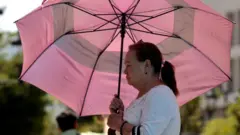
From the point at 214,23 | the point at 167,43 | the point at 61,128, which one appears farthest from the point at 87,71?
the point at 61,128

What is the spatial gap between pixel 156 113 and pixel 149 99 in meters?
0.14

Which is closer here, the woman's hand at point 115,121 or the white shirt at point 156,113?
the white shirt at point 156,113

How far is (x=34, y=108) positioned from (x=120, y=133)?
3713 cm

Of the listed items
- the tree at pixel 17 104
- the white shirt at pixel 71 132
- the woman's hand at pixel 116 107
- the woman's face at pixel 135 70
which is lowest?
the tree at pixel 17 104

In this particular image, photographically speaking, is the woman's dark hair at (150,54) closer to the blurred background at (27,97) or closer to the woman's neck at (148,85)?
the woman's neck at (148,85)

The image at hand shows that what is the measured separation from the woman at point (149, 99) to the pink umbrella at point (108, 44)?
78cm

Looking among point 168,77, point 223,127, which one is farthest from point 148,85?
point 223,127

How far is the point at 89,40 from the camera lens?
686 centimetres

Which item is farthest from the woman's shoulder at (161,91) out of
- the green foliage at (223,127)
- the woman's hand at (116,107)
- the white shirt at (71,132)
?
the green foliage at (223,127)

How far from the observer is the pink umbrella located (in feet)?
21.0

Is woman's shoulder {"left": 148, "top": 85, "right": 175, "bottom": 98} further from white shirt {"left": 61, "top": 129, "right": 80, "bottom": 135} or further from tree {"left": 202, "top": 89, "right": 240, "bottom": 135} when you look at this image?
tree {"left": 202, "top": 89, "right": 240, "bottom": 135}

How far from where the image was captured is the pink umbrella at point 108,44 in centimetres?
641

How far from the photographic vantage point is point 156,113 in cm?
526

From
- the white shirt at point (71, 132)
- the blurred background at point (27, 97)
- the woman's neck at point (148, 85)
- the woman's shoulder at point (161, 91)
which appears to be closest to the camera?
the woman's shoulder at point (161, 91)
